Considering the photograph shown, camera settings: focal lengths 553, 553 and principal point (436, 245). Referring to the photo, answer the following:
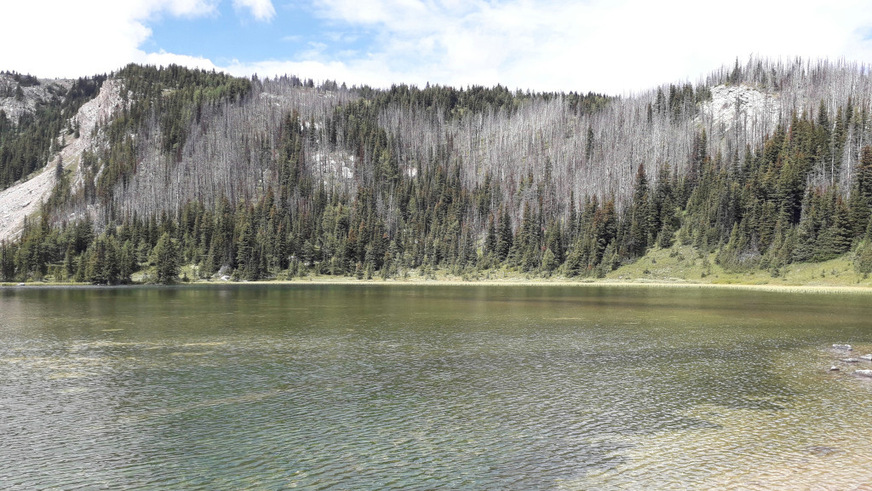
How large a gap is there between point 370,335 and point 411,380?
1819cm

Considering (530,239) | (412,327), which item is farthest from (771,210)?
(412,327)

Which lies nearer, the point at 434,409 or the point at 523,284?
the point at 434,409

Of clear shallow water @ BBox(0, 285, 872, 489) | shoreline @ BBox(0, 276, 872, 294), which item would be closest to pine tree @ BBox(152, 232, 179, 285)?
shoreline @ BBox(0, 276, 872, 294)

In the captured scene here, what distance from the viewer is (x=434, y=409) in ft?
78.5

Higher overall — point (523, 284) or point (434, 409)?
point (523, 284)

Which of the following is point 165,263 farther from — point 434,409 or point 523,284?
point 434,409

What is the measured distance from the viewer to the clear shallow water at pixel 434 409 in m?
16.9

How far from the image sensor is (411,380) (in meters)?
29.7

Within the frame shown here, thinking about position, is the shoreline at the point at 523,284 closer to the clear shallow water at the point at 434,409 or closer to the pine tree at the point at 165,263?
the pine tree at the point at 165,263

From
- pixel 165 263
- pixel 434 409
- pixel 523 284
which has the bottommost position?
pixel 434 409

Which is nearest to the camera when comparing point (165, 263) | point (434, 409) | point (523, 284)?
point (434, 409)

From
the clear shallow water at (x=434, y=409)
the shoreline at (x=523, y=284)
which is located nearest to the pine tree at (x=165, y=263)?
the shoreline at (x=523, y=284)

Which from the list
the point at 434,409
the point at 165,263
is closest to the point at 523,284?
the point at 165,263

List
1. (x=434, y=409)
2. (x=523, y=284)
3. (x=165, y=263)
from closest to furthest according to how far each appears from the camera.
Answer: (x=434, y=409)
(x=523, y=284)
(x=165, y=263)
